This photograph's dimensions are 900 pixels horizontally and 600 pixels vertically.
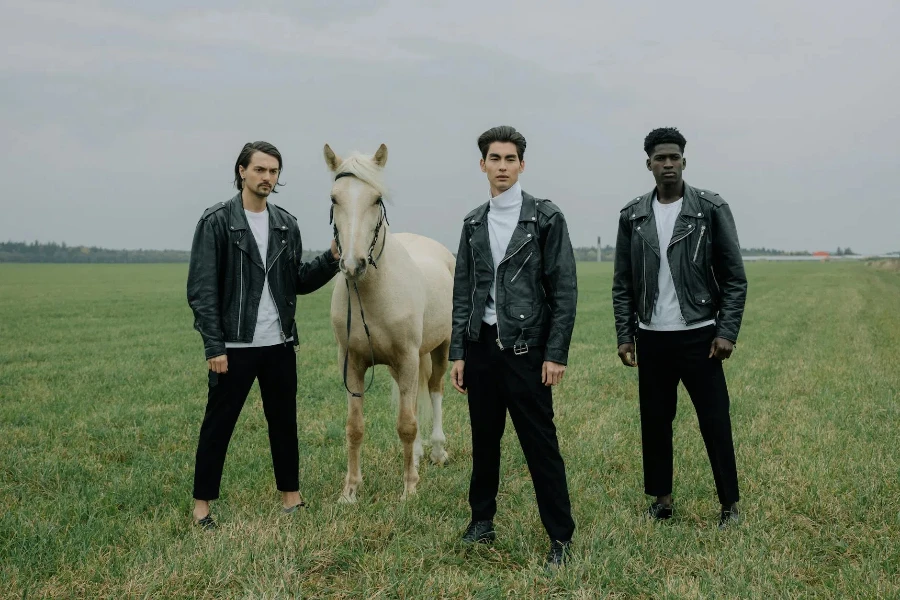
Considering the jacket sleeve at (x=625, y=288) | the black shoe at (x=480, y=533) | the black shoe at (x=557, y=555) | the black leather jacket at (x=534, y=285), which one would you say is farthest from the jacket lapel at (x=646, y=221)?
the black shoe at (x=480, y=533)

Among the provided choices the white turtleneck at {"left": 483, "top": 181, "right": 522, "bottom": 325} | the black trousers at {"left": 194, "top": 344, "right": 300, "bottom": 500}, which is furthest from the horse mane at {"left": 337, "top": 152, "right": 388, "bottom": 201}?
the black trousers at {"left": 194, "top": 344, "right": 300, "bottom": 500}

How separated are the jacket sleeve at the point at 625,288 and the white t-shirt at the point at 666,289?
0.67 ft

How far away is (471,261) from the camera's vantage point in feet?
13.7

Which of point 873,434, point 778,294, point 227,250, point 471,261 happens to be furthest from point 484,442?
point 778,294

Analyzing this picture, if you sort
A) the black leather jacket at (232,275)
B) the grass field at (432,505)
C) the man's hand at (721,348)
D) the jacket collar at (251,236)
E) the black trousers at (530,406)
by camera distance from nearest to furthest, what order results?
the grass field at (432,505) < the black trousers at (530,406) < the man's hand at (721,348) < the black leather jacket at (232,275) < the jacket collar at (251,236)

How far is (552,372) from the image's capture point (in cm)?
387

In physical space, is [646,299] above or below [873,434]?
above

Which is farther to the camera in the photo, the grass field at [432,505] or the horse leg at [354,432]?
the horse leg at [354,432]

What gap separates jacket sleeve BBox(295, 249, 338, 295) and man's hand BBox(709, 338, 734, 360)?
2.63 m

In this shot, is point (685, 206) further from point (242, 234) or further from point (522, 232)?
Result: point (242, 234)

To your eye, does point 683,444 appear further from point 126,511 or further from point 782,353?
point 782,353

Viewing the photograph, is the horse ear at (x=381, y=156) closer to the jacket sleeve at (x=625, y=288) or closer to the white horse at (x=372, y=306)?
the white horse at (x=372, y=306)

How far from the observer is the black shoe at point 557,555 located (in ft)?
12.5

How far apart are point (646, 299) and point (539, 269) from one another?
0.95 m
